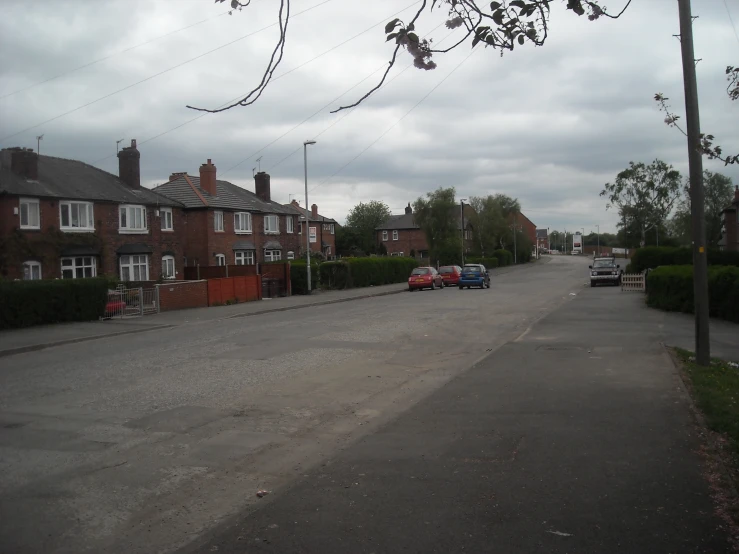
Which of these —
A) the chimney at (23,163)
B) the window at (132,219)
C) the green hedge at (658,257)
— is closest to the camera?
the chimney at (23,163)

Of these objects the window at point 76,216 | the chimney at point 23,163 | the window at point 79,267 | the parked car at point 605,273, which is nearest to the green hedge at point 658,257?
the parked car at point 605,273

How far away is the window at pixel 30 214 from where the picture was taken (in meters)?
32.1

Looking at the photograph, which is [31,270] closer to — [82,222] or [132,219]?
[82,222]

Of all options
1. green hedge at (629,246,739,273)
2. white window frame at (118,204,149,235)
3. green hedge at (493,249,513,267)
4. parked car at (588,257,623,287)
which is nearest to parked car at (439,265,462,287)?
parked car at (588,257,623,287)

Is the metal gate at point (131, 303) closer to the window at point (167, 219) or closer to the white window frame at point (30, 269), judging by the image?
the white window frame at point (30, 269)

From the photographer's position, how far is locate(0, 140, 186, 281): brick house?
104 ft

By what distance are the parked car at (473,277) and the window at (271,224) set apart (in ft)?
56.3

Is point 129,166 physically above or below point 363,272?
above

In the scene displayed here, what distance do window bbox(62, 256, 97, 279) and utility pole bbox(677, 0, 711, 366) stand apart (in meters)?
30.3

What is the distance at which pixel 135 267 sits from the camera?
128 feet

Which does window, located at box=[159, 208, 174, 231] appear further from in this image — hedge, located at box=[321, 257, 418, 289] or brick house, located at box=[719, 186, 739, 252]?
brick house, located at box=[719, 186, 739, 252]

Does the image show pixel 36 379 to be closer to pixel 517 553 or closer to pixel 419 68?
pixel 419 68

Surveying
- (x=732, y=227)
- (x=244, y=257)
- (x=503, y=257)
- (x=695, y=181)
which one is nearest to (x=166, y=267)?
(x=244, y=257)

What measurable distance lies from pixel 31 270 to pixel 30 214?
2.73m
